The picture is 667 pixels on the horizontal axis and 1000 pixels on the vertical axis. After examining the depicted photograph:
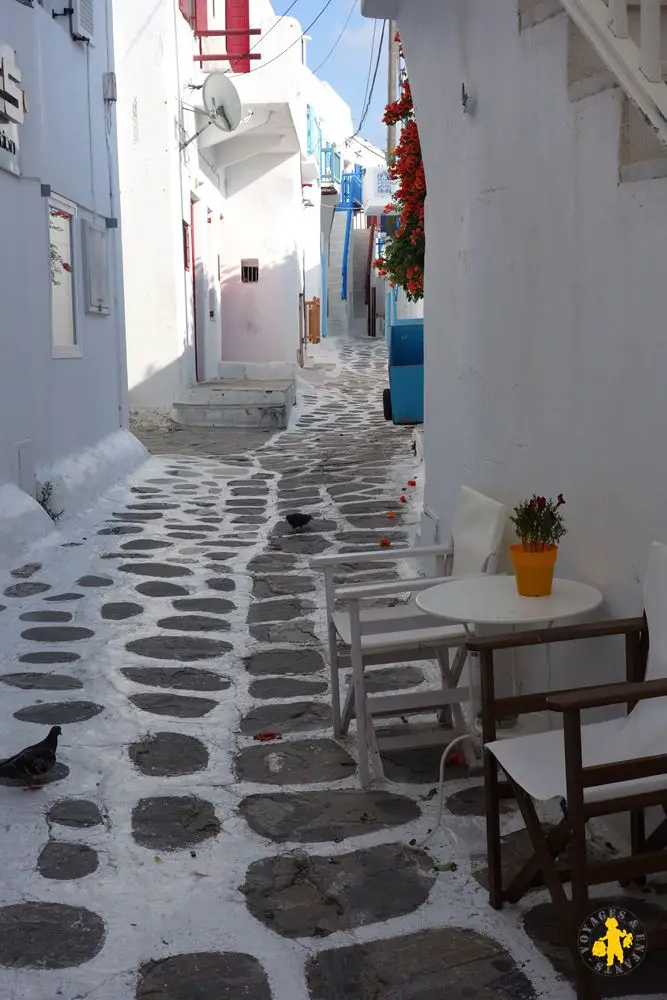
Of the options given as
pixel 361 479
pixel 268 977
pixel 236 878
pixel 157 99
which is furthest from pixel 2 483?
pixel 157 99

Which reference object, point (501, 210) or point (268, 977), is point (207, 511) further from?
point (268, 977)

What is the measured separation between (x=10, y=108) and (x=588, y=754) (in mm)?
5622

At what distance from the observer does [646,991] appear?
221 centimetres

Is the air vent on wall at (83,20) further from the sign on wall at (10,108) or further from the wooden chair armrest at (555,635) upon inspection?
the wooden chair armrest at (555,635)

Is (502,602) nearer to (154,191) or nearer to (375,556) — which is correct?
(375,556)

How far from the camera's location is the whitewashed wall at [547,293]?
275 centimetres

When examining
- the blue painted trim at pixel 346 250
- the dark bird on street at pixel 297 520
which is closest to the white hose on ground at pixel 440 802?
the dark bird on street at pixel 297 520

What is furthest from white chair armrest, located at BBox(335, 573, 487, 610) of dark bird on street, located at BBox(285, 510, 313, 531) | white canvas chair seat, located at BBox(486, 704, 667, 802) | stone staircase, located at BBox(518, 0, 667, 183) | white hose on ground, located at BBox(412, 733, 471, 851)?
dark bird on street, located at BBox(285, 510, 313, 531)

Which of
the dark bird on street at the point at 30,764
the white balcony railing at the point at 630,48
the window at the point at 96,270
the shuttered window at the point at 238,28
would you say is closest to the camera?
the white balcony railing at the point at 630,48

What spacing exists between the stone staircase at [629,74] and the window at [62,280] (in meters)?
5.45

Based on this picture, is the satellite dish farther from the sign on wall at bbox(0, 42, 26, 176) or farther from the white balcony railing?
the white balcony railing

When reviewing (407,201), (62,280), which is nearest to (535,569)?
(407,201)

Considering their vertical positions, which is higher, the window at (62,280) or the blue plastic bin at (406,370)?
the window at (62,280)

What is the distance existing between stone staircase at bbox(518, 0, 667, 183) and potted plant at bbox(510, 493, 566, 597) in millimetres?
Answer: 964
